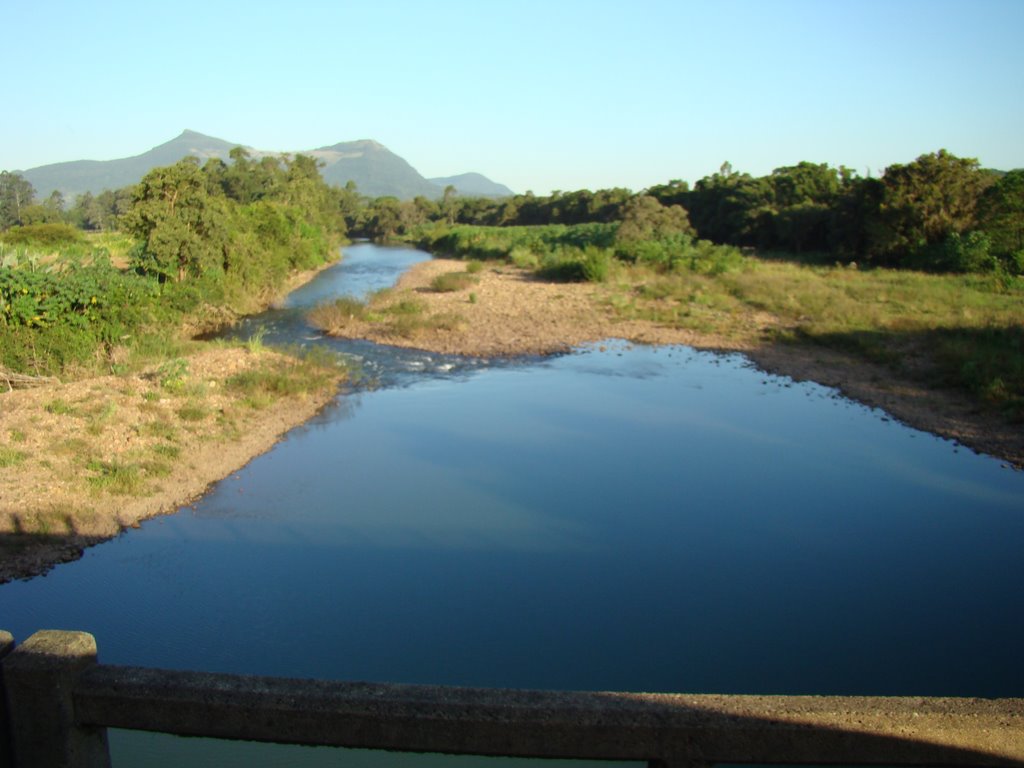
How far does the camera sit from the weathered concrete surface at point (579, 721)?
5.89 ft

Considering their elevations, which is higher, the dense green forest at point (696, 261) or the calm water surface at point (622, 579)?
the dense green forest at point (696, 261)

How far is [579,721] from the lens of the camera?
182 cm

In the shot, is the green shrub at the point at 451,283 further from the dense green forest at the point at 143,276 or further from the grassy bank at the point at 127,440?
the grassy bank at the point at 127,440

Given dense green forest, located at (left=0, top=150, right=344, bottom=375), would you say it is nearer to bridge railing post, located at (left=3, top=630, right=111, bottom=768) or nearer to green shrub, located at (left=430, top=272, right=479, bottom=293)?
green shrub, located at (left=430, top=272, right=479, bottom=293)

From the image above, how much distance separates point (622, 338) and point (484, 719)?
1806cm

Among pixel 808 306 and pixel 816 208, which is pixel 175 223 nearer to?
pixel 808 306

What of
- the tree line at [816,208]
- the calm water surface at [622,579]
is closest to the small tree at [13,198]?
the tree line at [816,208]

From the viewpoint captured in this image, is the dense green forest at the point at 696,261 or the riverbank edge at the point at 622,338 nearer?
the riverbank edge at the point at 622,338

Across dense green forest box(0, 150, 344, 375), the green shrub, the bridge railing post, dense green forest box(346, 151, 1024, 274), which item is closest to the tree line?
dense green forest box(346, 151, 1024, 274)

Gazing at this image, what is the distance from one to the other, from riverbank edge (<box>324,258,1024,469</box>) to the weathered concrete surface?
10132mm

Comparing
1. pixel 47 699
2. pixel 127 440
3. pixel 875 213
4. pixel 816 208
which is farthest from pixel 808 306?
pixel 47 699

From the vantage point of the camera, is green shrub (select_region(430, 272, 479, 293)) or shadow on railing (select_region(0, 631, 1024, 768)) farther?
green shrub (select_region(430, 272, 479, 293))

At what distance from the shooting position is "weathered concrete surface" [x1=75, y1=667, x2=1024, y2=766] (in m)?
1.79

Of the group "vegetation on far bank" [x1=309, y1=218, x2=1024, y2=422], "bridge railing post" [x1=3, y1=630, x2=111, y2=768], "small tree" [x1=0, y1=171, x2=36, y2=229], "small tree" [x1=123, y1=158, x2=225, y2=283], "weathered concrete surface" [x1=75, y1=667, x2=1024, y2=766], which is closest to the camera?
"weathered concrete surface" [x1=75, y1=667, x2=1024, y2=766]
